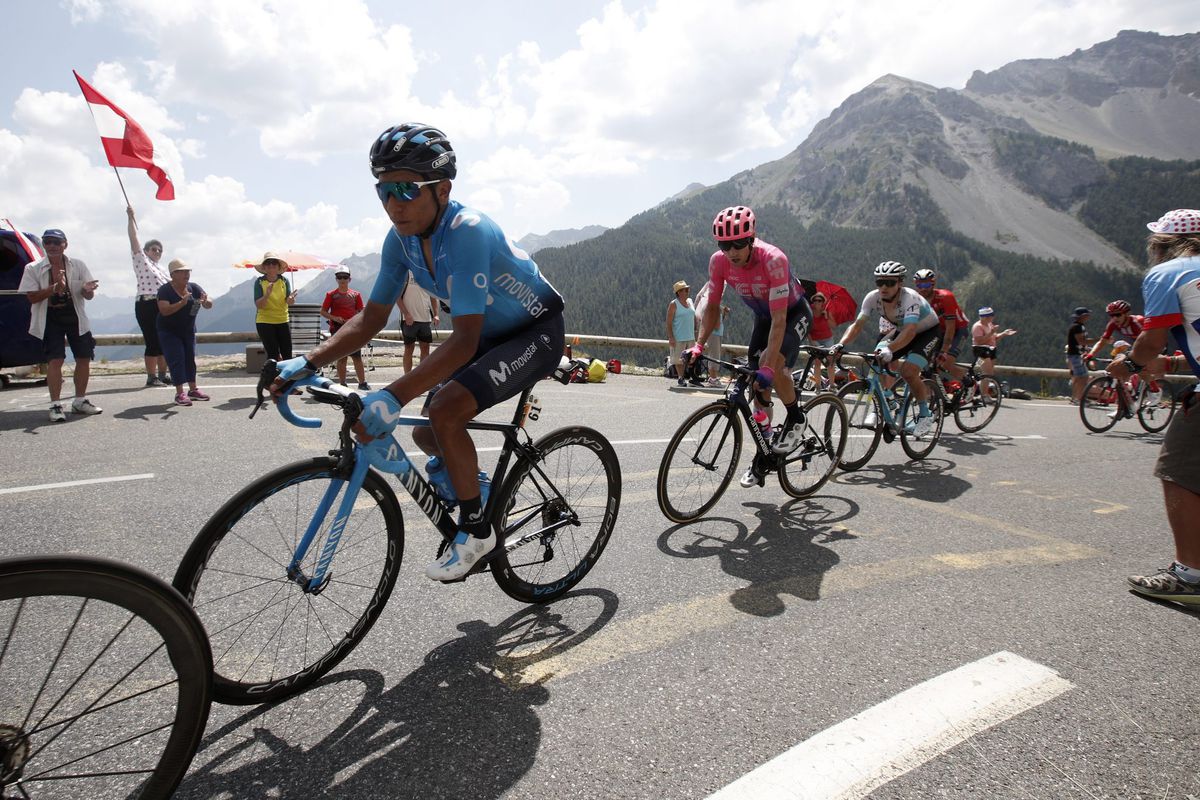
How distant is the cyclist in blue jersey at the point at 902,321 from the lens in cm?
693

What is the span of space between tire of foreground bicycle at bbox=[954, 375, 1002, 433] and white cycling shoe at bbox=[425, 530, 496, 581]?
8721 millimetres

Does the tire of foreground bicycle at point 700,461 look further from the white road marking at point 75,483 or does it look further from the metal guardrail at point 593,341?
the metal guardrail at point 593,341

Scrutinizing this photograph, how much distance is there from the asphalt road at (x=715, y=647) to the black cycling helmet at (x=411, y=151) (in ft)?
6.79

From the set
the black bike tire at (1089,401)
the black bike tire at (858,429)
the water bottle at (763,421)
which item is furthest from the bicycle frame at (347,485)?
the black bike tire at (1089,401)

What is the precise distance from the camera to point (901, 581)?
12.1 ft

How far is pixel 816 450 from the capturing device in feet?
18.2

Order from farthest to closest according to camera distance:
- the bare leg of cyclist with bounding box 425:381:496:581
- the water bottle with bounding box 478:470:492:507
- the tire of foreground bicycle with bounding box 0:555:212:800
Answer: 1. the water bottle with bounding box 478:470:492:507
2. the bare leg of cyclist with bounding box 425:381:496:581
3. the tire of foreground bicycle with bounding box 0:555:212:800

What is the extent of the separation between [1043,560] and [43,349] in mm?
9977

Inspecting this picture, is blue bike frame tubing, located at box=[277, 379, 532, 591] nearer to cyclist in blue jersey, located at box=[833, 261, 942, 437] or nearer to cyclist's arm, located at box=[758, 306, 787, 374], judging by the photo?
cyclist's arm, located at box=[758, 306, 787, 374]

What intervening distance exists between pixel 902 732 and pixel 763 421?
289 centimetres

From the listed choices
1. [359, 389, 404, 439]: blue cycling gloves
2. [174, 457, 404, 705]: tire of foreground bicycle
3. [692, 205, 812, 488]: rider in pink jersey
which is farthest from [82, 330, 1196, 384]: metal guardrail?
[359, 389, 404, 439]: blue cycling gloves

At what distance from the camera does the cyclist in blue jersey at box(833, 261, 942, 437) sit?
6.93 m

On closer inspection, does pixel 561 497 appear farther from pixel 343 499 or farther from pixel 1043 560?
pixel 1043 560

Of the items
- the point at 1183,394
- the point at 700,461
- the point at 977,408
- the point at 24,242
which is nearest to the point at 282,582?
the point at 700,461
